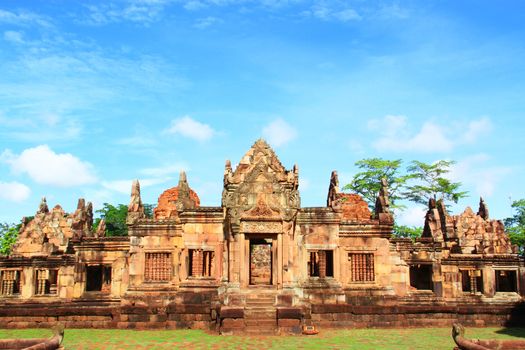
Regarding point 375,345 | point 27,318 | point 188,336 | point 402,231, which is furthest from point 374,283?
point 402,231

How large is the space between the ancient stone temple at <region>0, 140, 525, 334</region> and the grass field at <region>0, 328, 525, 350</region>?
96cm

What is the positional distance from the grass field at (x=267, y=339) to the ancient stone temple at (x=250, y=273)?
3.16ft

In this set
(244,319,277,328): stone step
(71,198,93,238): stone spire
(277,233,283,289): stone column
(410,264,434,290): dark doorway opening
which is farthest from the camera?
(410,264,434,290): dark doorway opening

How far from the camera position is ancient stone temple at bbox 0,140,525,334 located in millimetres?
18922

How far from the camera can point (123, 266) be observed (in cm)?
2153

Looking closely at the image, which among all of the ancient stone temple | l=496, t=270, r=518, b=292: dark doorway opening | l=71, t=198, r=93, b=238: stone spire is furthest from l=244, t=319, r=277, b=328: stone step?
l=496, t=270, r=518, b=292: dark doorway opening

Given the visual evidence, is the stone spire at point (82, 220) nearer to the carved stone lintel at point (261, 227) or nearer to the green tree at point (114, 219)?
the carved stone lintel at point (261, 227)

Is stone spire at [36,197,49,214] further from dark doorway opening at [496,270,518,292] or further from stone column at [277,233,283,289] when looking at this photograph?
dark doorway opening at [496,270,518,292]

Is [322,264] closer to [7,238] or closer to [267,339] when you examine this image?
[267,339]

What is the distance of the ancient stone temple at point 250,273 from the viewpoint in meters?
18.9

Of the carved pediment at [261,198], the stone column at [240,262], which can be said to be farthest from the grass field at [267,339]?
the carved pediment at [261,198]

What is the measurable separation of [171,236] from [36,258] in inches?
246

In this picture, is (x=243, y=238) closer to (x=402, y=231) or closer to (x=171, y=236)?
(x=171, y=236)

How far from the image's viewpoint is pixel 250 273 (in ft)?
65.4
